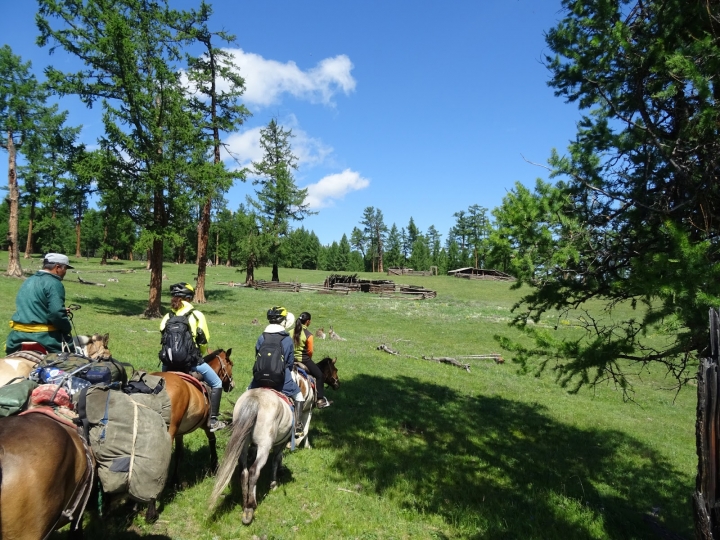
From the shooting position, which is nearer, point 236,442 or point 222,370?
point 236,442

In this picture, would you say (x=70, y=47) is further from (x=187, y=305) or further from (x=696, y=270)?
(x=696, y=270)

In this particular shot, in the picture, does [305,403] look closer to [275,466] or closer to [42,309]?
[275,466]

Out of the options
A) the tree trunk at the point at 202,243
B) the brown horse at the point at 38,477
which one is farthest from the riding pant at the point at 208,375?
the tree trunk at the point at 202,243

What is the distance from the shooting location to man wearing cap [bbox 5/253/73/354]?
223 inches

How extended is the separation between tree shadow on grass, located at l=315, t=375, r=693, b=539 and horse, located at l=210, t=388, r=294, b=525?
6.24 ft

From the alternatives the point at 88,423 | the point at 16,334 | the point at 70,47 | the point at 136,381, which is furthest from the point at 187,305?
the point at 70,47

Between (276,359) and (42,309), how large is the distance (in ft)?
10.5

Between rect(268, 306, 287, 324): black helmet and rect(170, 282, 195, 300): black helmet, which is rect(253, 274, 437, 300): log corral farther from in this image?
rect(170, 282, 195, 300): black helmet

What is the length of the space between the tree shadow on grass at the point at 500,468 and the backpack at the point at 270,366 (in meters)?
Result: 2.25

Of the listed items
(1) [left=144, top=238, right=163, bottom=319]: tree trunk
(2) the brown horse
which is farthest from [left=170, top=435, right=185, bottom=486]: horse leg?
(1) [left=144, top=238, right=163, bottom=319]: tree trunk

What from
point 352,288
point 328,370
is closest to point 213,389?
point 328,370

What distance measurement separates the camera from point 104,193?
20.3m

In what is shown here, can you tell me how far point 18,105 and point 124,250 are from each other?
A: 56.8 m

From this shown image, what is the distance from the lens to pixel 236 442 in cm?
554
